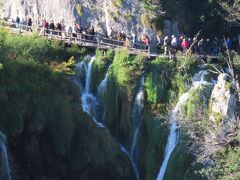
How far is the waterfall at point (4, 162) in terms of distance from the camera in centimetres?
2959

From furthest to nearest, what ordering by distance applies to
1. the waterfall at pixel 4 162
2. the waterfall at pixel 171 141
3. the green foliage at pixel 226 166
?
1. the waterfall at pixel 171 141
2. the waterfall at pixel 4 162
3. the green foliage at pixel 226 166

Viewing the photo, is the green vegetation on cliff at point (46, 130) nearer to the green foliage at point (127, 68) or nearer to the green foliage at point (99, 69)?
the green foliage at point (99, 69)

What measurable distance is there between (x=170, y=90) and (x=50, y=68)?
630cm

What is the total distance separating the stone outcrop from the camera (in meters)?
31.5

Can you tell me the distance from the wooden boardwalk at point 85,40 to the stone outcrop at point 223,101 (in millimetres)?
7238

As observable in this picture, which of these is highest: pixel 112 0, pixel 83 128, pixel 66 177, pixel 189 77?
pixel 112 0

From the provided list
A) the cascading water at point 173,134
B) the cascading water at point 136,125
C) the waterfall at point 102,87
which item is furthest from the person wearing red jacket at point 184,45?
the cascading water at point 173,134

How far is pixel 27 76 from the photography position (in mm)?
34062

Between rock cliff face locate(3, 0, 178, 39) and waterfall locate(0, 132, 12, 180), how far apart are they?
17896 millimetres

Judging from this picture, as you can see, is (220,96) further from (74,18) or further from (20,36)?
(74,18)

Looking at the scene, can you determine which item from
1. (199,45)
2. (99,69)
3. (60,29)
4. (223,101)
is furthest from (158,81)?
(60,29)

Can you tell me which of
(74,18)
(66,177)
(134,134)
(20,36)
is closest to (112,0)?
(74,18)

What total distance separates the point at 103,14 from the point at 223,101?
17.5m

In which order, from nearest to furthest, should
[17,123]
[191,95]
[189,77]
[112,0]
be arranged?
[17,123], [191,95], [189,77], [112,0]
